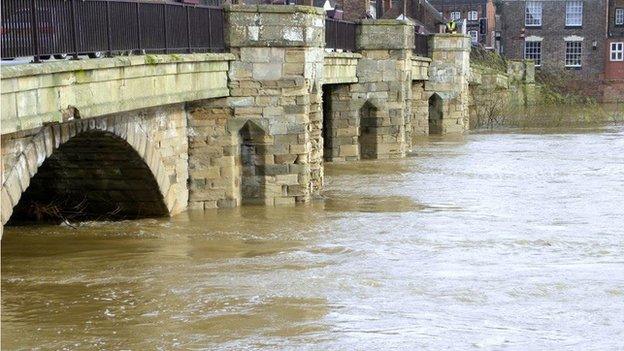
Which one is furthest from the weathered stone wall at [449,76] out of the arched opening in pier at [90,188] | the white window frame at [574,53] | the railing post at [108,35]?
the white window frame at [574,53]

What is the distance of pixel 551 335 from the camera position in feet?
40.6

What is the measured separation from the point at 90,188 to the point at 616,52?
61.0 meters

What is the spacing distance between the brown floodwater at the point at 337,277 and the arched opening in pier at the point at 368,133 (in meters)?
7.74

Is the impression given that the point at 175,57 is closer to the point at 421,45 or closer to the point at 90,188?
the point at 90,188

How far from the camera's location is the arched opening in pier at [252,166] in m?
21.5

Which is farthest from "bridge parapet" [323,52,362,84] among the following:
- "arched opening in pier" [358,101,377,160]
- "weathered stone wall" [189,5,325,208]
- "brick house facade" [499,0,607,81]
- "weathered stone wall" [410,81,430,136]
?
"brick house facade" [499,0,607,81]

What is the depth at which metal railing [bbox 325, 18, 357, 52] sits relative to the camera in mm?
28883

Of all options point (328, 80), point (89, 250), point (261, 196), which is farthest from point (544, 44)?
point (89, 250)

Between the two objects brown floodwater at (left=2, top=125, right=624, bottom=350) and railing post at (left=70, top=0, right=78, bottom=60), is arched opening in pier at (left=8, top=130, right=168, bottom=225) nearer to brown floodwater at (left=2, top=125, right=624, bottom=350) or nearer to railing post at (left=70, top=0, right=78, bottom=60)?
brown floodwater at (left=2, top=125, right=624, bottom=350)

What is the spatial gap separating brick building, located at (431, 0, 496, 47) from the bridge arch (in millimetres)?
60085

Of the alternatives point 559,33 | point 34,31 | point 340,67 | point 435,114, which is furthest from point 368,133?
point 559,33

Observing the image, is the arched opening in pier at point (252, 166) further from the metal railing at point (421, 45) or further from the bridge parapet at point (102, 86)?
the metal railing at point (421, 45)

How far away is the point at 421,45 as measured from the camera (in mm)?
42625

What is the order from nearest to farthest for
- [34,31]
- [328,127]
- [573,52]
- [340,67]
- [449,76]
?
[34,31] → [340,67] → [328,127] → [449,76] → [573,52]
